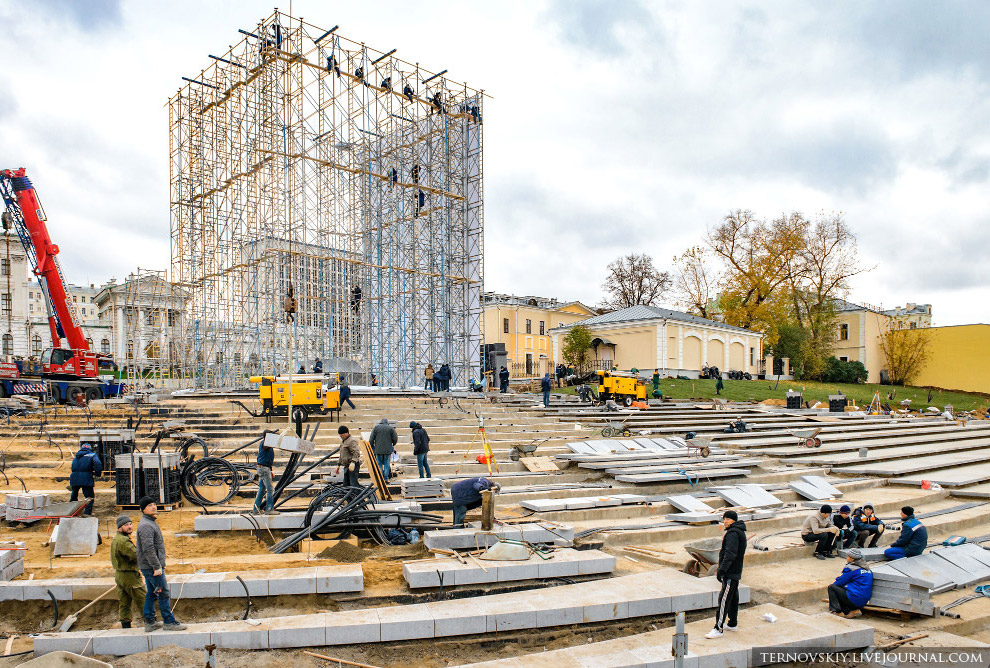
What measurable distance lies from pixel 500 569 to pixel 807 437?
16.8m

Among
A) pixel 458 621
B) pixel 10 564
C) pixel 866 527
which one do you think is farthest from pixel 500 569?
pixel 866 527

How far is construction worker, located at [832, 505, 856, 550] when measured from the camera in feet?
35.8

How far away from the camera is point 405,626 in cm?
687

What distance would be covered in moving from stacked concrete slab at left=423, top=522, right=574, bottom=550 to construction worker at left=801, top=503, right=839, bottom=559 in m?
3.81

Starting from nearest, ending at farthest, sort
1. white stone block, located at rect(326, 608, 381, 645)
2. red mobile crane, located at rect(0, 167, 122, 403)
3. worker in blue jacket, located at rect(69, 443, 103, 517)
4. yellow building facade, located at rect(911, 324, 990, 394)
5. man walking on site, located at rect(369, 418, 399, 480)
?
white stone block, located at rect(326, 608, 381, 645), worker in blue jacket, located at rect(69, 443, 103, 517), man walking on site, located at rect(369, 418, 399, 480), red mobile crane, located at rect(0, 167, 122, 403), yellow building facade, located at rect(911, 324, 990, 394)

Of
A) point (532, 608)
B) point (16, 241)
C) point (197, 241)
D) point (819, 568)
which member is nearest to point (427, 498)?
point (532, 608)

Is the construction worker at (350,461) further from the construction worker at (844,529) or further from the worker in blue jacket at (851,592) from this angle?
the construction worker at (844,529)

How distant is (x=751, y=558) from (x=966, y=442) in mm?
21146

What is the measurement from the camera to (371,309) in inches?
1325

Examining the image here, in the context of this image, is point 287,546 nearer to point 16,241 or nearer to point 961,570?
point 961,570

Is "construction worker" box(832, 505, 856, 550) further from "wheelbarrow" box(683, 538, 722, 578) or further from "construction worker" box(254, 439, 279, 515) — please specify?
"construction worker" box(254, 439, 279, 515)

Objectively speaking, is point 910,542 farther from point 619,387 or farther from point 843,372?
point 843,372

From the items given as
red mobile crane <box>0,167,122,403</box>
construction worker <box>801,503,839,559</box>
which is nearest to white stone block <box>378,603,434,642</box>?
construction worker <box>801,503,839,559</box>

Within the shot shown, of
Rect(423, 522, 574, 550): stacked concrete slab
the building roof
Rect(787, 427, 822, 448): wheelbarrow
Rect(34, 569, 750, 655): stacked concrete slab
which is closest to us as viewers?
Rect(34, 569, 750, 655): stacked concrete slab
